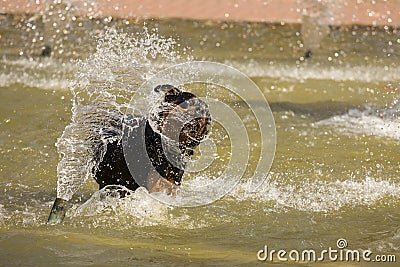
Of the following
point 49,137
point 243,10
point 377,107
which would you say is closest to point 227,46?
point 243,10

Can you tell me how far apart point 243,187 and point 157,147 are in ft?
4.61

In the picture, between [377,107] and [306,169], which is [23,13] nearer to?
[377,107]

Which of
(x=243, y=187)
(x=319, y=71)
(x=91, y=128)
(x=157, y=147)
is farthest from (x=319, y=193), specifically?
(x=319, y=71)

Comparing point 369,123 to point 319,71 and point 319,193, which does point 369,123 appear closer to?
point 319,71

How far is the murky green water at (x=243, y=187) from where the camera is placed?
459cm

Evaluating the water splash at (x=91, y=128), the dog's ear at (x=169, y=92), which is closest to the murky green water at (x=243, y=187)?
the water splash at (x=91, y=128)

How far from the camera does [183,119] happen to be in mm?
4504

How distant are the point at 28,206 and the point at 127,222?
76cm

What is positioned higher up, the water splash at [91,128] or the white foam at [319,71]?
the white foam at [319,71]

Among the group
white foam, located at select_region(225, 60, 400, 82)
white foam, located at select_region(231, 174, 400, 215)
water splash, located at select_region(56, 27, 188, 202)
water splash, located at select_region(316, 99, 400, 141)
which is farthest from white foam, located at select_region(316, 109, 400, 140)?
water splash, located at select_region(56, 27, 188, 202)

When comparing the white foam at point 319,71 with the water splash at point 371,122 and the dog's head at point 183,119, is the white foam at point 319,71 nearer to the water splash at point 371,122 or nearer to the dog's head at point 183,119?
the water splash at point 371,122

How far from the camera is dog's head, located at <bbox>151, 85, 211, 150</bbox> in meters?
4.50

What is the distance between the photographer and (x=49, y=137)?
7.23 metres

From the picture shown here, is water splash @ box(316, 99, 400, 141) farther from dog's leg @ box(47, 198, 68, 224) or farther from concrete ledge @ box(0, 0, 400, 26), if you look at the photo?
dog's leg @ box(47, 198, 68, 224)
